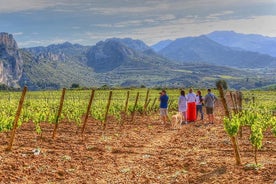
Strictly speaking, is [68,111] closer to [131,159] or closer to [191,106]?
[191,106]

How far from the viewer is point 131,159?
1183 centimetres

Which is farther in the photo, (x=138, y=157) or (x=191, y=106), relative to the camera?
(x=191, y=106)

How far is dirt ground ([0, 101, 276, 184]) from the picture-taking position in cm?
952

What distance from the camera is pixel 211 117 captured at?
2194cm

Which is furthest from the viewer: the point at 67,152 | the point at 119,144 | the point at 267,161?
the point at 119,144

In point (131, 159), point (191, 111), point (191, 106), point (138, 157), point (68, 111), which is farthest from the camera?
point (68, 111)

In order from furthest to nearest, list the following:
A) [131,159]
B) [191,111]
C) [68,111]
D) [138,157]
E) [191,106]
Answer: [68,111] → [191,111] → [191,106] → [138,157] → [131,159]

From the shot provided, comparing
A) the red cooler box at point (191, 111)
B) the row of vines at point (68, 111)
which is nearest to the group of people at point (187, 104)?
the red cooler box at point (191, 111)

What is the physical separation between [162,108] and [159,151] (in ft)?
27.0

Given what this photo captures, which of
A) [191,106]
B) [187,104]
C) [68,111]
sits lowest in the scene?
[68,111]

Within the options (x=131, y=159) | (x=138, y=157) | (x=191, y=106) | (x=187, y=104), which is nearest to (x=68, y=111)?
(x=187, y=104)

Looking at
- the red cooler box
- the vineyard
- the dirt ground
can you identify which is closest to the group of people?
the red cooler box

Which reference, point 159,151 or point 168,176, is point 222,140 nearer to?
point 159,151

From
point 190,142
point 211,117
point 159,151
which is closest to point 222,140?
point 190,142
